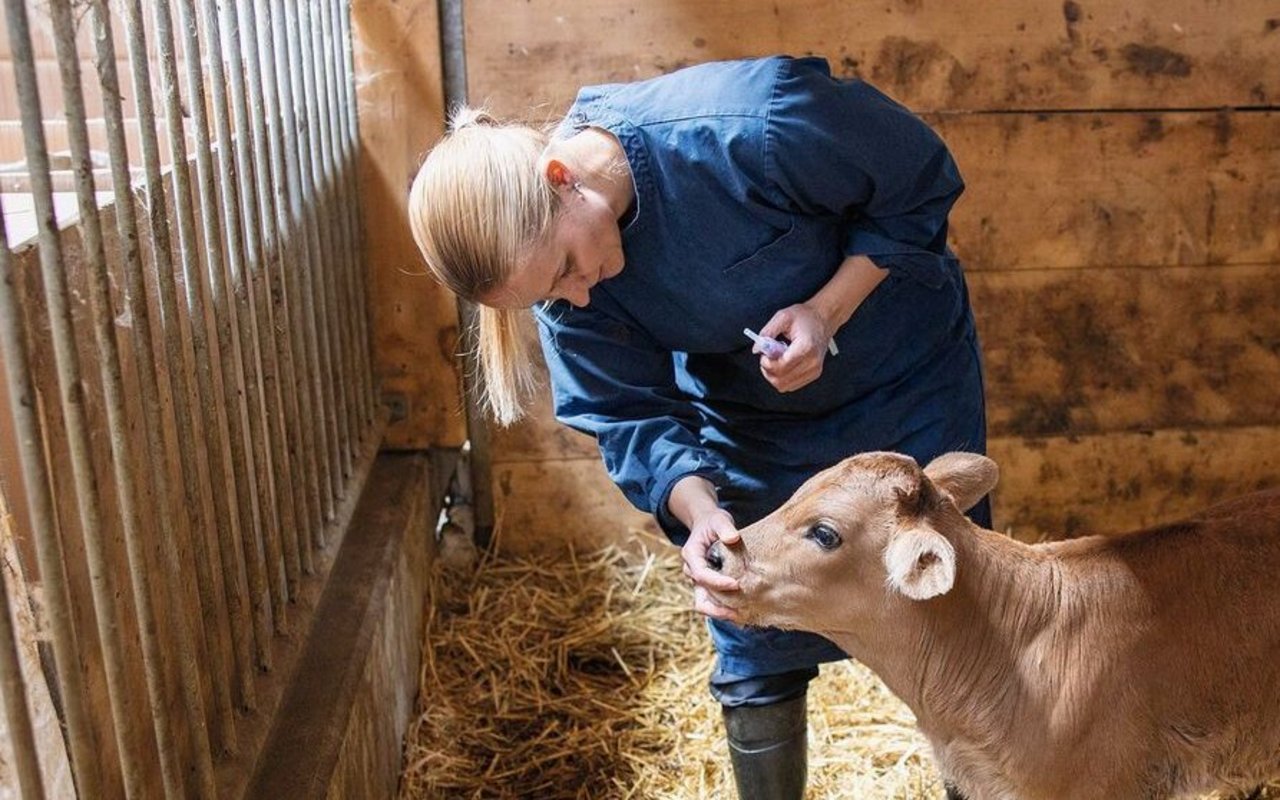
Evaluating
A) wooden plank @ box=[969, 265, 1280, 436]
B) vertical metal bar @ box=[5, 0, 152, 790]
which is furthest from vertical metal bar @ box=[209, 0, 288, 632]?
wooden plank @ box=[969, 265, 1280, 436]

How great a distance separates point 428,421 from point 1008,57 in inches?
81.4

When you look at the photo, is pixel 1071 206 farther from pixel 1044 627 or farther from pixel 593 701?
pixel 593 701

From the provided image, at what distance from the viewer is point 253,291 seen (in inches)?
109

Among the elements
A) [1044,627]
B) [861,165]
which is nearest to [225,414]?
[861,165]

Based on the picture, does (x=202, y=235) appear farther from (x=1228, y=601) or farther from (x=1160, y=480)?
(x=1160, y=480)

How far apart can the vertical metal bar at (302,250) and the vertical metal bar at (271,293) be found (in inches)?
5.4

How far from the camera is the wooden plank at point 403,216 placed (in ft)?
13.0

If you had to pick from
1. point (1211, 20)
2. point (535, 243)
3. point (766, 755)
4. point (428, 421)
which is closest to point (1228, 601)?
point (766, 755)

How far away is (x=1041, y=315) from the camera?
4.38 m

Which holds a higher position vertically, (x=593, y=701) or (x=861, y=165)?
(x=861, y=165)

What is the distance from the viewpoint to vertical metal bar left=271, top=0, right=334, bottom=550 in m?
3.11

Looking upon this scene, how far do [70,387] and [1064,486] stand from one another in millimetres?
3566

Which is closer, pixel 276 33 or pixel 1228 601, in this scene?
pixel 1228 601

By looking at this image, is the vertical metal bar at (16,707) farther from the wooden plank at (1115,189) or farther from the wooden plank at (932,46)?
the wooden plank at (1115,189)
